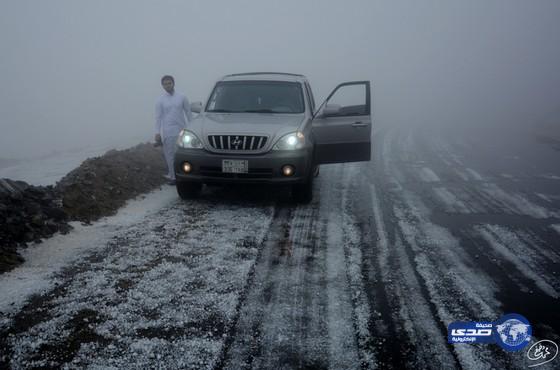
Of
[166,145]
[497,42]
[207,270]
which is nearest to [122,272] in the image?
[207,270]

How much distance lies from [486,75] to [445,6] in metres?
108

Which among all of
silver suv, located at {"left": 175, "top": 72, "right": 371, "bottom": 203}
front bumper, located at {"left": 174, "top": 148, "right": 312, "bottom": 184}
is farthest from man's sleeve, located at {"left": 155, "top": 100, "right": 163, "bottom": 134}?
front bumper, located at {"left": 174, "top": 148, "right": 312, "bottom": 184}

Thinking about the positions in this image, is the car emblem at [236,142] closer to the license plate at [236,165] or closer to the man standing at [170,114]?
the license plate at [236,165]

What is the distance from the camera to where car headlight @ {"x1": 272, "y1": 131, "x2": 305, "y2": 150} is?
6.00m

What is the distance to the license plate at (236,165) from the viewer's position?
5932 millimetres

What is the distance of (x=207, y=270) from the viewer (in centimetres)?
414

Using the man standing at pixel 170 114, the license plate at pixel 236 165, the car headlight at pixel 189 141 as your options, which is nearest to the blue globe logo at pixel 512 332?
the license plate at pixel 236 165

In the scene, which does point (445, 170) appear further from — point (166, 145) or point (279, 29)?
point (279, 29)

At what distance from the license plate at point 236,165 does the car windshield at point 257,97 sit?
136 cm

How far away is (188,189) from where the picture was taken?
6.64m

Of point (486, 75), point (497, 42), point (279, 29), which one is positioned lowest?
point (486, 75)
